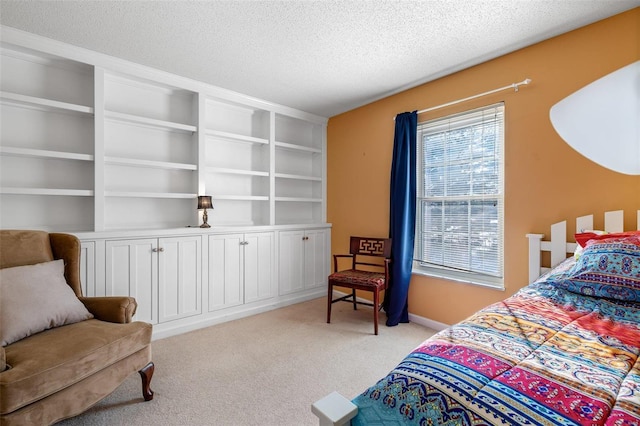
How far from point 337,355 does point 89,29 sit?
3180mm

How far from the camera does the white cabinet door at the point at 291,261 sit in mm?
3734

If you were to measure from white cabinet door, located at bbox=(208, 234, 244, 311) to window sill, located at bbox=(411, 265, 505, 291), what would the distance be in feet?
6.42

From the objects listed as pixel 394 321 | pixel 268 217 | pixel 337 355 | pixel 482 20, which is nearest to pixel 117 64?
pixel 268 217

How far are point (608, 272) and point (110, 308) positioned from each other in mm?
2873

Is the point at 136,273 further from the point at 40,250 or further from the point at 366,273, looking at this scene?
the point at 366,273

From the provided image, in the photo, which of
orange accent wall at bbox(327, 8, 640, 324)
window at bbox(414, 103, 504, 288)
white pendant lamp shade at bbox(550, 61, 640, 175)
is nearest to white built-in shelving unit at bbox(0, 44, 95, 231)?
orange accent wall at bbox(327, 8, 640, 324)

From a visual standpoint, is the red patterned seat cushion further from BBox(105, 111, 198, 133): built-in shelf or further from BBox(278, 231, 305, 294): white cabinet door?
BBox(105, 111, 198, 133): built-in shelf

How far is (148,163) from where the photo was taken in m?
2.82

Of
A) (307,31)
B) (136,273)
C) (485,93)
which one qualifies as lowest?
(136,273)

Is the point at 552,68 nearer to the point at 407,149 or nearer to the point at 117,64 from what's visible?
the point at 407,149

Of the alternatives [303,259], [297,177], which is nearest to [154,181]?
[297,177]

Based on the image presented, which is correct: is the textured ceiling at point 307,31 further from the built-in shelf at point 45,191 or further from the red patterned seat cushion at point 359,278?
the red patterned seat cushion at point 359,278

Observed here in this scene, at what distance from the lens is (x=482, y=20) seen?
2076 millimetres

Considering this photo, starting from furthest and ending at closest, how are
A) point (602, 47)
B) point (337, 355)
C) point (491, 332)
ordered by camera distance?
point (337, 355)
point (602, 47)
point (491, 332)
